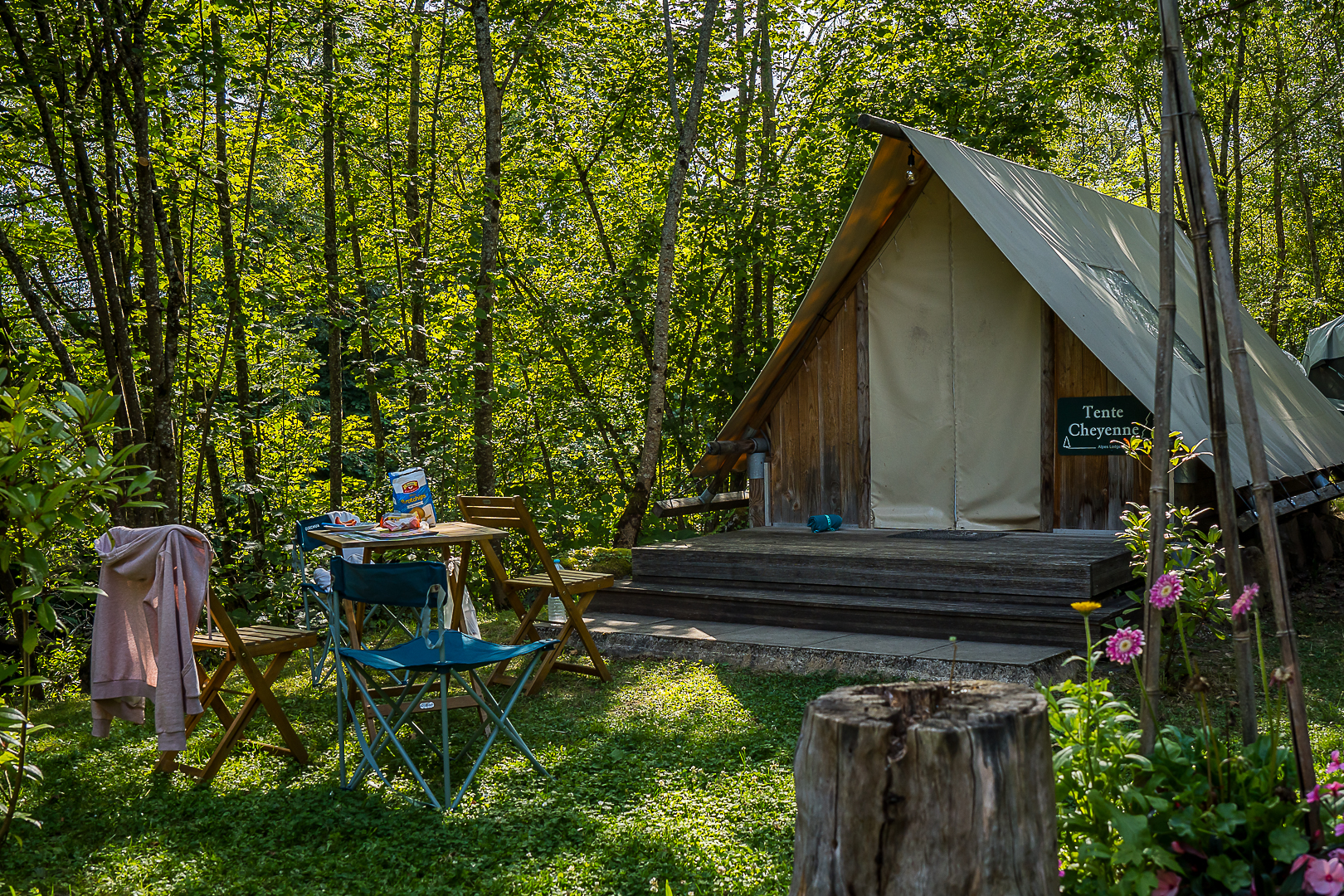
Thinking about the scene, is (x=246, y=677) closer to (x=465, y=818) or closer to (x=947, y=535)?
(x=465, y=818)

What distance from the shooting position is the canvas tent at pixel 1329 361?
1182 centimetres

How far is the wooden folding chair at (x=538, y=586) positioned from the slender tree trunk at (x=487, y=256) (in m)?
2.69

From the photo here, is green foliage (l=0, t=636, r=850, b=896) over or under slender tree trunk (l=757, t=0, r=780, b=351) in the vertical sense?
under

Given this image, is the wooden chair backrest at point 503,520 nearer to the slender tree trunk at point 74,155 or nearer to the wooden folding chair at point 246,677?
the wooden folding chair at point 246,677

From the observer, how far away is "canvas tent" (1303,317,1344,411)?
38.8 feet

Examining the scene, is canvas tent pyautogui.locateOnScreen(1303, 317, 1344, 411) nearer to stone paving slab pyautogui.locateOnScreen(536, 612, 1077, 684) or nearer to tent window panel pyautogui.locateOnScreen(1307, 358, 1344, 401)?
tent window panel pyautogui.locateOnScreen(1307, 358, 1344, 401)

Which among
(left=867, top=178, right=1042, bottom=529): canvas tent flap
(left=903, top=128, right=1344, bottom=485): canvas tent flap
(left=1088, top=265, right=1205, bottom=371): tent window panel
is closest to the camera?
(left=903, top=128, right=1344, bottom=485): canvas tent flap

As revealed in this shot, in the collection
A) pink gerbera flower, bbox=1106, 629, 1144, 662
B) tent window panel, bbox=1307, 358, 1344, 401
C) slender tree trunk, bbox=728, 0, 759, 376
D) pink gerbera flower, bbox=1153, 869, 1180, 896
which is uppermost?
slender tree trunk, bbox=728, 0, 759, 376

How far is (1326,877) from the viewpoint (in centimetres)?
184

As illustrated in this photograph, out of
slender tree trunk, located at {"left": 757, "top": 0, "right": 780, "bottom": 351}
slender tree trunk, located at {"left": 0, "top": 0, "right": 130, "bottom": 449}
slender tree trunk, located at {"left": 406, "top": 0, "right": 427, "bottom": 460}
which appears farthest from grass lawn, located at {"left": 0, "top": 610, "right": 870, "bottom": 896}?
slender tree trunk, located at {"left": 757, "top": 0, "right": 780, "bottom": 351}

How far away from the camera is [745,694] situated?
191 inches

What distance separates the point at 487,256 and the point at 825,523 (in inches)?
130

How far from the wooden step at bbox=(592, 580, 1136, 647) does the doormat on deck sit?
Answer: 108 centimetres

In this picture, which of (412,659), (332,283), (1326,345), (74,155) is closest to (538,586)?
(412,659)
